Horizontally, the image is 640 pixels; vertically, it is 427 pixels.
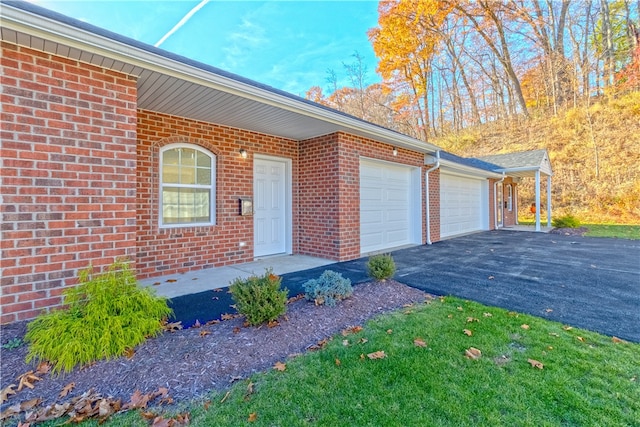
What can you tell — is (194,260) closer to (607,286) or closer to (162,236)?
(162,236)

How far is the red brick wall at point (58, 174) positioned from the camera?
9.21 ft

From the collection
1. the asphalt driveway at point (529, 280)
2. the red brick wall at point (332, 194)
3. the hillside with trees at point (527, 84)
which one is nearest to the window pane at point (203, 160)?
the red brick wall at point (332, 194)

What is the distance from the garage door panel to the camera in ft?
23.9

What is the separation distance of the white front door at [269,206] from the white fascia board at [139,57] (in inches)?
79.3

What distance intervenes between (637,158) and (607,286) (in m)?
16.6

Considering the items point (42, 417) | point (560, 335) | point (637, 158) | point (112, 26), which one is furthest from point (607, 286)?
point (637, 158)

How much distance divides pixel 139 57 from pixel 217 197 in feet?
9.60

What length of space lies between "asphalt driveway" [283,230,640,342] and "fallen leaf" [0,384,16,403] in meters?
3.00

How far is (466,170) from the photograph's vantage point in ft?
35.6

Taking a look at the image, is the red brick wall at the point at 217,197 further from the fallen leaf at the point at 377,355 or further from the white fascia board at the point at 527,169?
the white fascia board at the point at 527,169

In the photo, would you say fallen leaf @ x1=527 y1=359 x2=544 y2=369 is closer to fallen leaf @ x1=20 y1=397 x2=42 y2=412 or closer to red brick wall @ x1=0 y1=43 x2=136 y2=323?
fallen leaf @ x1=20 y1=397 x2=42 y2=412

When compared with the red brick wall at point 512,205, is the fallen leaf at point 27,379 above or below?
below

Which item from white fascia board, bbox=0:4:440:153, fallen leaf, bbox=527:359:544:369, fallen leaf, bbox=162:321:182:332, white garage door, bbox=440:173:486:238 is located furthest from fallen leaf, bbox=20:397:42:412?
white garage door, bbox=440:173:486:238

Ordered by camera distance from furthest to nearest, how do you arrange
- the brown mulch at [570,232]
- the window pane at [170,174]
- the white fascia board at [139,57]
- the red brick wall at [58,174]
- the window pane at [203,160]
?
the brown mulch at [570,232], the window pane at [203,160], the window pane at [170,174], the red brick wall at [58,174], the white fascia board at [139,57]
